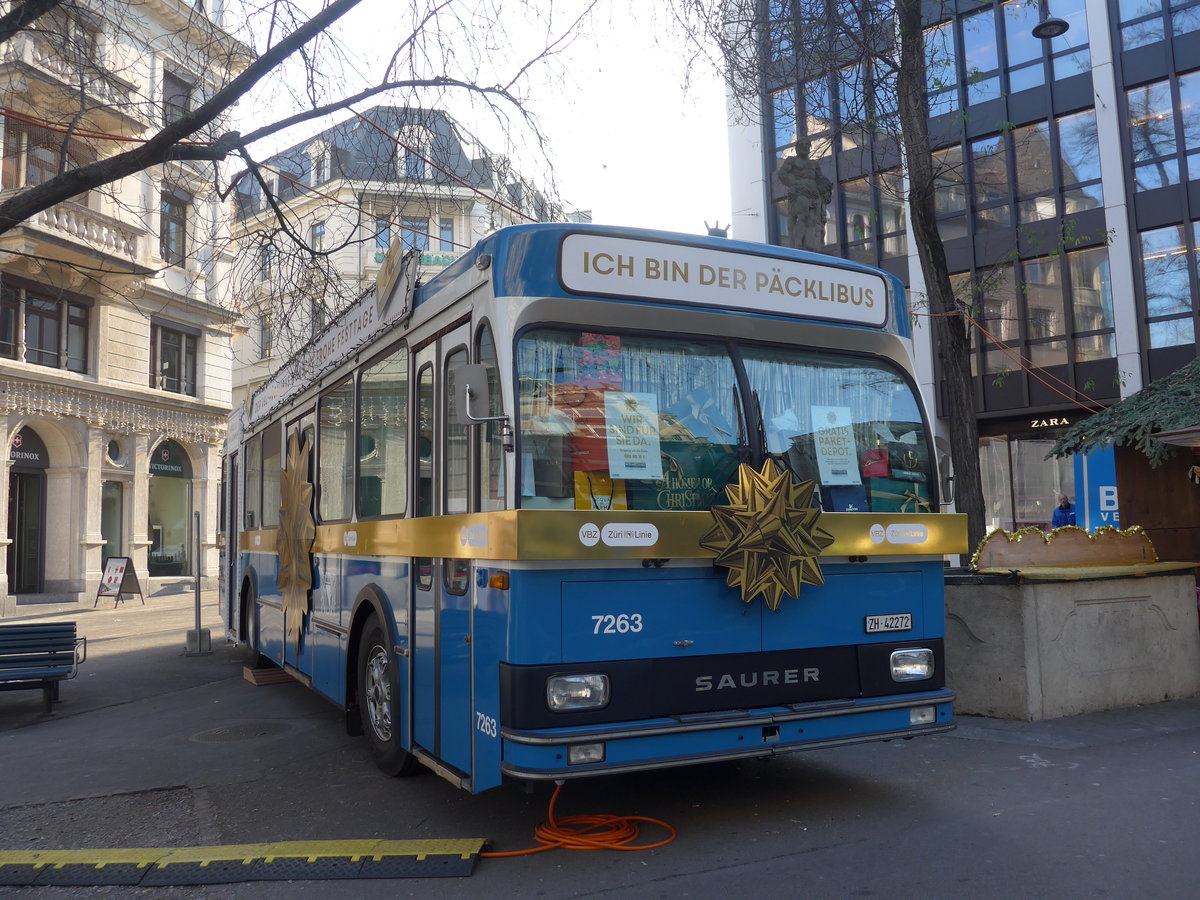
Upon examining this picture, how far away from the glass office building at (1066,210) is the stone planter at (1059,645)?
12.1 meters

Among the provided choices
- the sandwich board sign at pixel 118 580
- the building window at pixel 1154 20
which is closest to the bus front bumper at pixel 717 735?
the sandwich board sign at pixel 118 580

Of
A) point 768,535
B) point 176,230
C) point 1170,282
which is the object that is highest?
point 176,230

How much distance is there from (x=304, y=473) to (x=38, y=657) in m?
3.86

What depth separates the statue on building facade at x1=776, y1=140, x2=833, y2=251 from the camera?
32.6ft

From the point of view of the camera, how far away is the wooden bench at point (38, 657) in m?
9.54

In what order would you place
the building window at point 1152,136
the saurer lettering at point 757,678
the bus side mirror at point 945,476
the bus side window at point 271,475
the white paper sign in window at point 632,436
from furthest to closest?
the building window at point 1152,136 < the bus side window at point 271,475 < the bus side mirror at point 945,476 < the saurer lettering at point 757,678 < the white paper sign in window at point 632,436

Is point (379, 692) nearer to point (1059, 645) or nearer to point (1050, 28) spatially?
point (1059, 645)

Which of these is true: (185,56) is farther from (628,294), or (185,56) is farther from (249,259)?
(628,294)

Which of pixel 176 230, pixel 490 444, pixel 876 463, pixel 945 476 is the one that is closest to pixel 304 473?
pixel 490 444

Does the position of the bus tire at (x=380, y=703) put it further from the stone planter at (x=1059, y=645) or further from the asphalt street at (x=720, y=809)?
the stone planter at (x=1059, y=645)

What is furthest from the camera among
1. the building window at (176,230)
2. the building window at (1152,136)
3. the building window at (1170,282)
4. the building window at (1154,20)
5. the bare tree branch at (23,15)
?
the building window at (1152,136)

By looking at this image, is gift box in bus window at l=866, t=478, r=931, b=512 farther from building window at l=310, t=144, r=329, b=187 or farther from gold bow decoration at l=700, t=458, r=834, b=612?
building window at l=310, t=144, r=329, b=187

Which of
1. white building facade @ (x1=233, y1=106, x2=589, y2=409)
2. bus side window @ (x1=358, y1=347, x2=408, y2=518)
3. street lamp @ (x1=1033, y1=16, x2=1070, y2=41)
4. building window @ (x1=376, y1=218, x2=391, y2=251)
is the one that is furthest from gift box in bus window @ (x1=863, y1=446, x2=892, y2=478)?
street lamp @ (x1=1033, y1=16, x2=1070, y2=41)

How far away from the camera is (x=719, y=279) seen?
207 inches
